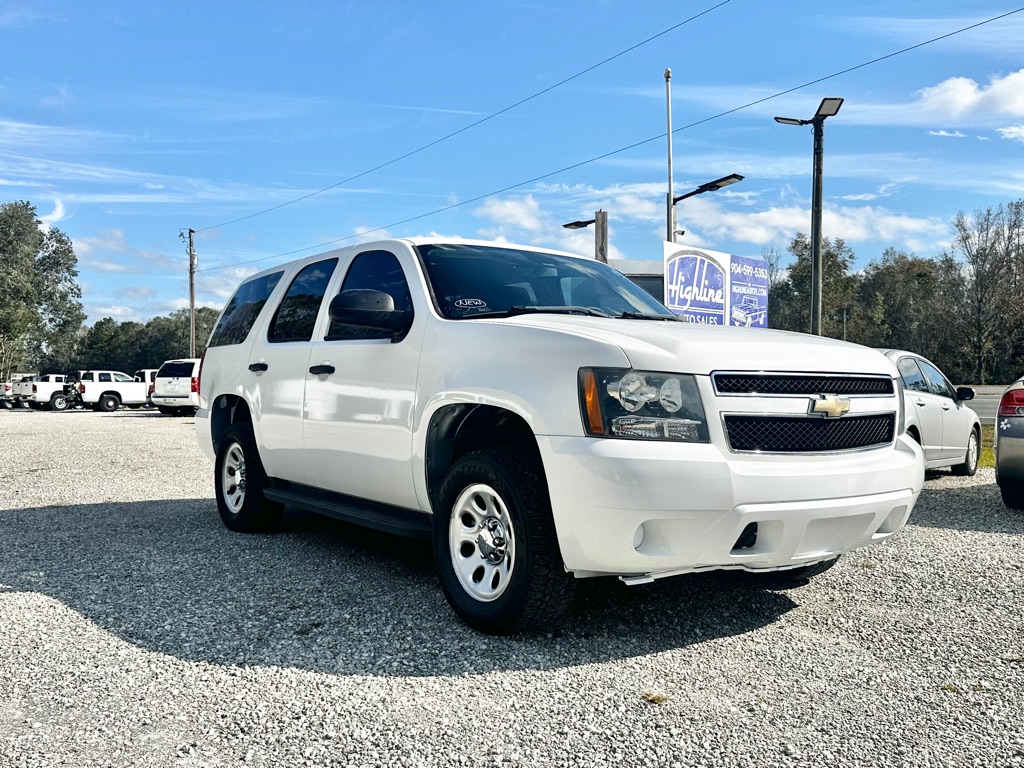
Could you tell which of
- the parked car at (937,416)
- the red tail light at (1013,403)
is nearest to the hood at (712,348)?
the red tail light at (1013,403)

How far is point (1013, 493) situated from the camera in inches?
309

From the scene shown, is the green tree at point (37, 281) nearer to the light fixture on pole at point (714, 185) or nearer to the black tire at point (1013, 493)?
the light fixture on pole at point (714, 185)

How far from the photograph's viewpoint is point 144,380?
37.1m

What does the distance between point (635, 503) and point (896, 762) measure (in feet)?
4.09

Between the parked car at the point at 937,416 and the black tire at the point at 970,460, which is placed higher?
the parked car at the point at 937,416

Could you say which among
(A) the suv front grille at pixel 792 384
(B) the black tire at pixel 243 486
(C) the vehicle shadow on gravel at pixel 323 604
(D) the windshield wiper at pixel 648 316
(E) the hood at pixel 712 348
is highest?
(D) the windshield wiper at pixel 648 316

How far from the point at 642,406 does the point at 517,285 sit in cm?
162

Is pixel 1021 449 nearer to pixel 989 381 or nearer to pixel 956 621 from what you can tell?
pixel 956 621

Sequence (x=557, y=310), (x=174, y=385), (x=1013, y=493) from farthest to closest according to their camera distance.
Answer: (x=174, y=385) < (x=1013, y=493) < (x=557, y=310)

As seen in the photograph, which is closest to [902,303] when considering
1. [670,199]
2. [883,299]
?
[883,299]

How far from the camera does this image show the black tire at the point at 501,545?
3.73m

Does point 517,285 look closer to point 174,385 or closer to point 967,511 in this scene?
point 967,511

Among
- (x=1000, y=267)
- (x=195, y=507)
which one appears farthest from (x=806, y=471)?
(x=1000, y=267)

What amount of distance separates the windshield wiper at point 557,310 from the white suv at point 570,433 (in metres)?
0.02
